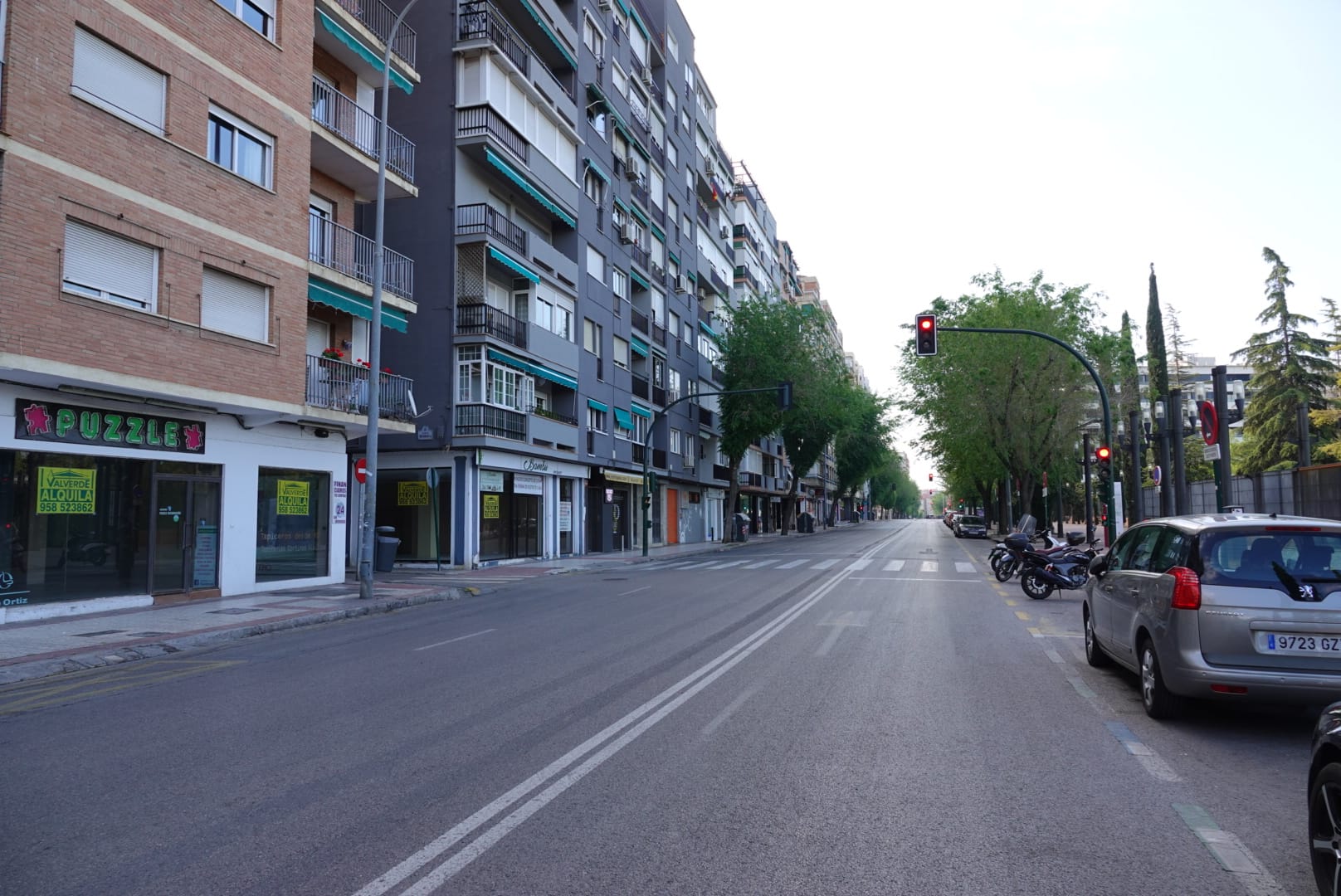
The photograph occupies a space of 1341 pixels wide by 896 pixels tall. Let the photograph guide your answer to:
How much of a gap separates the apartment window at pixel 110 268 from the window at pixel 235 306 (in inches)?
42.8

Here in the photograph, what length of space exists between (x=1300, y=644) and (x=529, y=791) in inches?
197

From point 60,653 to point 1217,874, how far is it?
1137cm

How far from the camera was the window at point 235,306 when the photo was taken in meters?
15.8

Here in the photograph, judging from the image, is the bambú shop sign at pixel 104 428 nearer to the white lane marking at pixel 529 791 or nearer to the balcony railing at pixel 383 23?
the balcony railing at pixel 383 23

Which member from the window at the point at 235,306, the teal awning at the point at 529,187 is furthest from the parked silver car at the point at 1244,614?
the teal awning at the point at 529,187

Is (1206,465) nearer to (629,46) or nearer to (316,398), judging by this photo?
(629,46)

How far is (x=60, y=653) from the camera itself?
10117mm

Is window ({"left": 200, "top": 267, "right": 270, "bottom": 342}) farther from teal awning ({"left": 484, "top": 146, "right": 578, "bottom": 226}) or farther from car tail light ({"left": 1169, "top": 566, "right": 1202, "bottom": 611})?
car tail light ({"left": 1169, "top": 566, "right": 1202, "bottom": 611})

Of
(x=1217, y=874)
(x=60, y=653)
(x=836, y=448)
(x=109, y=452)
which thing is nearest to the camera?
(x=1217, y=874)

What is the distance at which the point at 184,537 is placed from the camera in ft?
51.9

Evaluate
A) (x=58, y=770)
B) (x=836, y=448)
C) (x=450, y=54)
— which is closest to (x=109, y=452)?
(x=58, y=770)

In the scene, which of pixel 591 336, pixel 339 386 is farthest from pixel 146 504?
pixel 591 336

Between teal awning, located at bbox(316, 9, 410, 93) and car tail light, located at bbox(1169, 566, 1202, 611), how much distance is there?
19.8 meters

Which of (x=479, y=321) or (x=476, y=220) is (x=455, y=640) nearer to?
(x=479, y=321)
